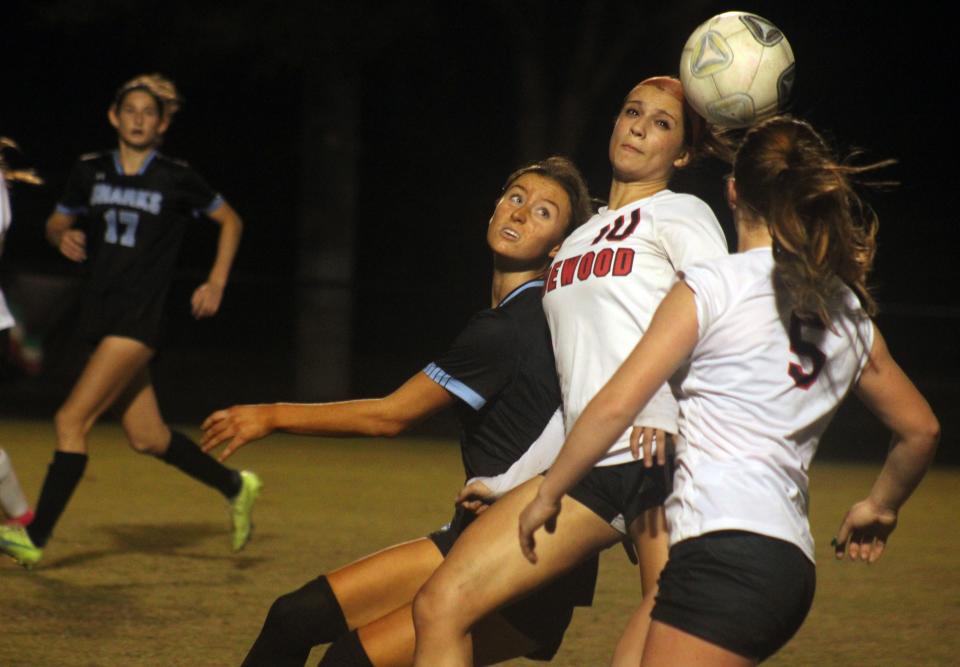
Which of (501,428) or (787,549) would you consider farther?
(501,428)

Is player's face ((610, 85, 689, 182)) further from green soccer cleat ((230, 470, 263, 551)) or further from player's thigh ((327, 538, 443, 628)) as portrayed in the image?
green soccer cleat ((230, 470, 263, 551))

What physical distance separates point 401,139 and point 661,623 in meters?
18.4

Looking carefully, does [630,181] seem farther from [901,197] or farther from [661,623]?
[901,197]

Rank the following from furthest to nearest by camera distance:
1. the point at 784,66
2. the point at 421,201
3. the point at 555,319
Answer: the point at 421,201, the point at 784,66, the point at 555,319

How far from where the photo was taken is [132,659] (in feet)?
16.0

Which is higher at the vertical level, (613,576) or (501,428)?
(501,428)

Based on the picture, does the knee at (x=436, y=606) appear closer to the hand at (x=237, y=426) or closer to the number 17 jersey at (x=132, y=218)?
the hand at (x=237, y=426)

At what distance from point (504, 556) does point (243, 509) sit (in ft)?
12.2

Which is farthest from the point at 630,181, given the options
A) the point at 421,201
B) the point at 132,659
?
the point at 421,201

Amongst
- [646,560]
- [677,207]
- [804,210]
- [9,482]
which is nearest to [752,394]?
[804,210]

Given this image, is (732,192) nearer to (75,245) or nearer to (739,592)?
(739,592)

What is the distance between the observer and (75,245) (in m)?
6.80

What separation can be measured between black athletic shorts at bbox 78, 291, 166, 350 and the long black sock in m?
3.13

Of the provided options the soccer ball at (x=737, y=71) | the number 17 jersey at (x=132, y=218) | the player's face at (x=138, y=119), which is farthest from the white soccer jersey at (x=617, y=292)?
the player's face at (x=138, y=119)
